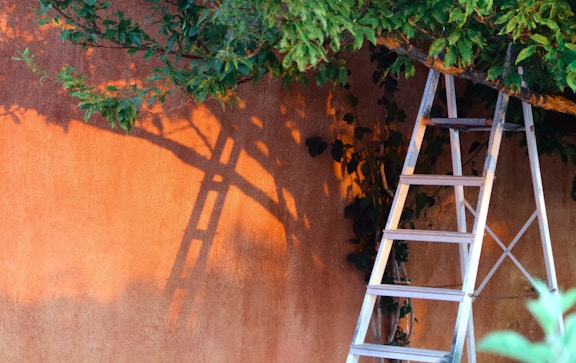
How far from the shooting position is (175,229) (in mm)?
3760

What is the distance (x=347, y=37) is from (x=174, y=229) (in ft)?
4.65

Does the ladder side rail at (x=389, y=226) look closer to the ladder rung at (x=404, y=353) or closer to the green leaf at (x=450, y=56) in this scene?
the ladder rung at (x=404, y=353)

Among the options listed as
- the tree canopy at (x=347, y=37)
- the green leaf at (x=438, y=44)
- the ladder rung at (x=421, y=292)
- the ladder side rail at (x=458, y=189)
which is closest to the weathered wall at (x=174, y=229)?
the tree canopy at (x=347, y=37)

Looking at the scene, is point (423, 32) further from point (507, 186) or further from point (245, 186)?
point (507, 186)

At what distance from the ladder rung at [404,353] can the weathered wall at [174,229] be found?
999 mm

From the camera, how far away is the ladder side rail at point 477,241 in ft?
9.56

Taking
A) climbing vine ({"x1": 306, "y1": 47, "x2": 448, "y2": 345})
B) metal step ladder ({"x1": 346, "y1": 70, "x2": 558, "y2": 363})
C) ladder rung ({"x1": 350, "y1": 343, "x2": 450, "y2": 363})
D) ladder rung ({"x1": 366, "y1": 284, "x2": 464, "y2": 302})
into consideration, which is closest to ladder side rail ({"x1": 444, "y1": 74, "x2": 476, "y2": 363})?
metal step ladder ({"x1": 346, "y1": 70, "x2": 558, "y2": 363})

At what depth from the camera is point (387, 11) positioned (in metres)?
2.41

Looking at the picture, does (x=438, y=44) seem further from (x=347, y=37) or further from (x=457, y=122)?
(x=457, y=122)

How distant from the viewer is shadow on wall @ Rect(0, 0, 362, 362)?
3.43m

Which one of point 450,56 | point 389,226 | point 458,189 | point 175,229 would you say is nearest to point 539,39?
point 450,56

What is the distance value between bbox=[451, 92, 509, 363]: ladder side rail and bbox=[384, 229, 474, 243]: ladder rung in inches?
1.7

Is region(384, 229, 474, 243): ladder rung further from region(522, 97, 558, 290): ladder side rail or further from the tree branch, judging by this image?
the tree branch

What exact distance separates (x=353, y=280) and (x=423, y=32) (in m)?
1.98
